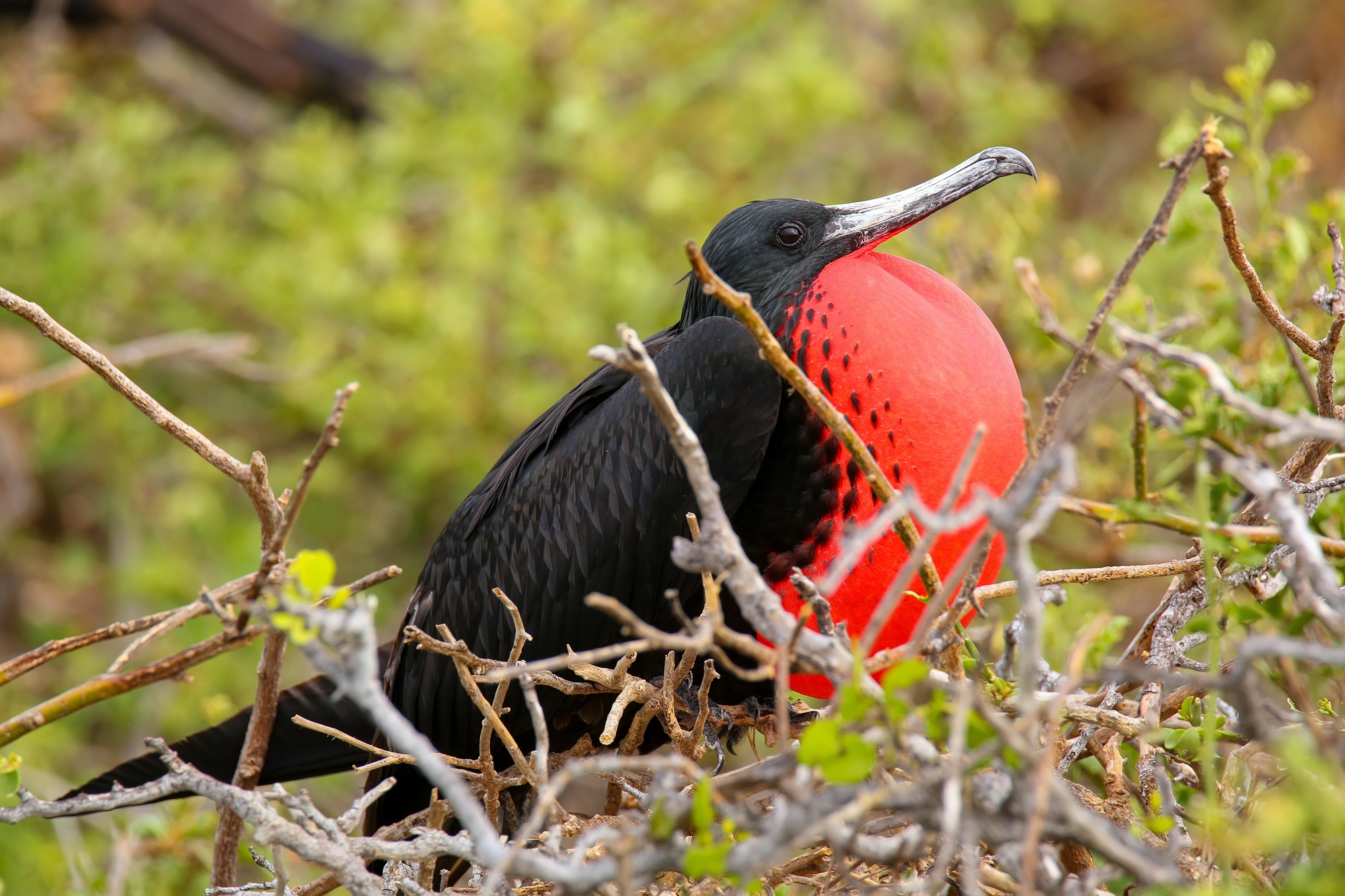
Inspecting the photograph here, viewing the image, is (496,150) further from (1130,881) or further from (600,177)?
(1130,881)

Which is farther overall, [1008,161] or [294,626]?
[1008,161]

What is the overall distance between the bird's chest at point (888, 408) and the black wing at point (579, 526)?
0.26ft

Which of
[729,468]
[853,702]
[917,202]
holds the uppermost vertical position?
[917,202]

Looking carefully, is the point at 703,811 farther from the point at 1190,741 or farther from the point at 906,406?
the point at 906,406

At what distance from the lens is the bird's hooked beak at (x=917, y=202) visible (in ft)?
6.32

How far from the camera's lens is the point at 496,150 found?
383cm

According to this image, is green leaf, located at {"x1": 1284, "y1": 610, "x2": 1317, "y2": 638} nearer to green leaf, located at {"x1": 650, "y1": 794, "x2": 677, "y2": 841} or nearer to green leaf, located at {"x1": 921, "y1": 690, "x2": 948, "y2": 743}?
green leaf, located at {"x1": 921, "y1": 690, "x2": 948, "y2": 743}

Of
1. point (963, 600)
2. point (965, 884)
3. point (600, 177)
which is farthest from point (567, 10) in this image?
point (965, 884)

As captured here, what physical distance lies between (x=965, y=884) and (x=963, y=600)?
0.33 meters

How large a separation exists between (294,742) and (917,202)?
1.30m

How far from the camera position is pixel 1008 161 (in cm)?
193

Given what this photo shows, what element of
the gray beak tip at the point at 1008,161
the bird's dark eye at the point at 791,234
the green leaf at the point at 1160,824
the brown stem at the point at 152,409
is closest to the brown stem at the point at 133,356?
the brown stem at the point at 152,409

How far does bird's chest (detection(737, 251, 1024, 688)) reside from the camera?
1.61 meters

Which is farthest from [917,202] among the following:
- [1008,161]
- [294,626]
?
[294,626]
